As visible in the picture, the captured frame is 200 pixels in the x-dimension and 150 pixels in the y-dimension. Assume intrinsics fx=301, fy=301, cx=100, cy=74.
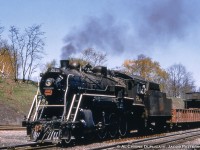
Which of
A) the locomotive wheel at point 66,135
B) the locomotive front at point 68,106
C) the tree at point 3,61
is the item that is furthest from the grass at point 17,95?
the locomotive wheel at point 66,135

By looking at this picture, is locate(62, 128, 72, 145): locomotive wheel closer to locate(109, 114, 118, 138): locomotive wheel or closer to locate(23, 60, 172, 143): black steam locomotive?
locate(23, 60, 172, 143): black steam locomotive

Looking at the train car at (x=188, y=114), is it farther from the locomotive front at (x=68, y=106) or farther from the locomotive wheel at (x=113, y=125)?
the locomotive front at (x=68, y=106)

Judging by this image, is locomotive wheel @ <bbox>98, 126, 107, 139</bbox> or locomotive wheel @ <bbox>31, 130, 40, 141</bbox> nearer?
locomotive wheel @ <bbox>31, 130, 40, 141</bbox>

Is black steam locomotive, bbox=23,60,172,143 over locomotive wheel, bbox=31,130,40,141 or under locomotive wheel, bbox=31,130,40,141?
over

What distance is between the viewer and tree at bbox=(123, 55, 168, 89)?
70.5 meters

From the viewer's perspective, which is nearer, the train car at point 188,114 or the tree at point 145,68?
the train car at point 188,114

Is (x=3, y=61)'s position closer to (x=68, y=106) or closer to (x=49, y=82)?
(x=49, y=82)

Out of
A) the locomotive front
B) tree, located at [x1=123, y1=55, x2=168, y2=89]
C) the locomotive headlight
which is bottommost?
the locomotive front

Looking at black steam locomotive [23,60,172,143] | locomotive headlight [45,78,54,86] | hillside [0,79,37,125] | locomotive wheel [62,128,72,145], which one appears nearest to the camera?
locomotive wheel [62,128,72,145]

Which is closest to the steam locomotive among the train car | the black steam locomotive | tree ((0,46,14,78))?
the black steam locomotive

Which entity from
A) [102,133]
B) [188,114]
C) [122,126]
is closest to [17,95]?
[188,114]

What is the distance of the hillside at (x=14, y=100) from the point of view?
2872cm

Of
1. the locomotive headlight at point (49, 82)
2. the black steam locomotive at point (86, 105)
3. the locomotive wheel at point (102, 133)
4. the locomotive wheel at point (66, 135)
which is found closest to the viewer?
the locomotive wheel at point (66, 135)

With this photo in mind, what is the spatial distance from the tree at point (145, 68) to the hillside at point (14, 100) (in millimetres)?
34120
